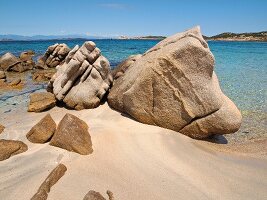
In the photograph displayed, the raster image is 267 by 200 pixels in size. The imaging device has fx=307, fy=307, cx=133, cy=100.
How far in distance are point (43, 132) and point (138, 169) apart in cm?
258

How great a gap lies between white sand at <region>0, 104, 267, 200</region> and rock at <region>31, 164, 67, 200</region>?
0.09 meters

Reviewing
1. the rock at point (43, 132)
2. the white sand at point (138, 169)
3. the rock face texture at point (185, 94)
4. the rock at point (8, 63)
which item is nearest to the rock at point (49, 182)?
the white sand at point (138, 169)

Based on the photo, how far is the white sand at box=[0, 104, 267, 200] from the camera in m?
5.20

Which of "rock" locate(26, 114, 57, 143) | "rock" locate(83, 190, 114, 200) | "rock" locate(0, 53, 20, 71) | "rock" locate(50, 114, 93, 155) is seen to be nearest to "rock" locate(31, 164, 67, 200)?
"rock" locate(83, 190, 114, 200)

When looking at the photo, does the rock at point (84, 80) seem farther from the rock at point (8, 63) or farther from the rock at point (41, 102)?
the rock at point (8, 63)

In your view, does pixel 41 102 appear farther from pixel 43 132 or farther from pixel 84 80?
pixel 43 132

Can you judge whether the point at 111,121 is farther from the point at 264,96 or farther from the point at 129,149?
the point at 264,96

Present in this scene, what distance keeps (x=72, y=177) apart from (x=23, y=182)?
84cm

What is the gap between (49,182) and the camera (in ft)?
16.9

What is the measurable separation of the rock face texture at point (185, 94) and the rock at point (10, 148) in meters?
3.34

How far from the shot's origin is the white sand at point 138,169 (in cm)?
520

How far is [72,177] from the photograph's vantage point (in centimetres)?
550

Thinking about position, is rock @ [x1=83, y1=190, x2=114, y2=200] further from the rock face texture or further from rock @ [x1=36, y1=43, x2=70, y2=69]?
rock @ [x1=36, y1=43, x2=70, y2=69]

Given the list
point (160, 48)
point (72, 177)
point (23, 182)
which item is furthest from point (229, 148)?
point (23, 182)
